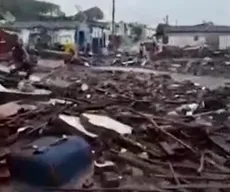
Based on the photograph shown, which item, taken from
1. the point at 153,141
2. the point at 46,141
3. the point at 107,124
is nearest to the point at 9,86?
the point at 107,124

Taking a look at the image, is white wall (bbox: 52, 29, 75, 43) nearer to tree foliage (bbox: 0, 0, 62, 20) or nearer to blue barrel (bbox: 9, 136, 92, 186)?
tree foliage (bbox: 0, 0, 62, 20)

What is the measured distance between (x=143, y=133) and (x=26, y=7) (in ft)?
7.34

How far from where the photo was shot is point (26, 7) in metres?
4.84

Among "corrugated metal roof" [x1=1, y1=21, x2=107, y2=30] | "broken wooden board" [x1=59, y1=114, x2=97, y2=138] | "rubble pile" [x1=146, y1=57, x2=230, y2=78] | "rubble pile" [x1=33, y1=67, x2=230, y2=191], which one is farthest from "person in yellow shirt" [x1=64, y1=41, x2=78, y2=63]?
"broken wooden board" [x1=59, y1=114, x2=97, y2=138]

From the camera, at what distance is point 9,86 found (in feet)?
14.9

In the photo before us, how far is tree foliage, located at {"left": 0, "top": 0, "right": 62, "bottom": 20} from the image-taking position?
13.6 feet

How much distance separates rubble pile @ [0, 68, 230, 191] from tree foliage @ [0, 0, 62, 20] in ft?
2.63

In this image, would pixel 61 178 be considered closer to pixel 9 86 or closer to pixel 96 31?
pixel 9 86

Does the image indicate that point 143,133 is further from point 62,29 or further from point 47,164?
point 62,29

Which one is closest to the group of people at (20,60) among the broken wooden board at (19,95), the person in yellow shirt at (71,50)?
the broken wooden board at (19,95)

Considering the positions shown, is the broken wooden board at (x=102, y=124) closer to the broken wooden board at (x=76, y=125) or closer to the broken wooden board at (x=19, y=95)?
the broken wooden board at (x=76, y=125)

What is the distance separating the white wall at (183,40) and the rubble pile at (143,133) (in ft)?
11.3

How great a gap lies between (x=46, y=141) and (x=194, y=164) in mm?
768

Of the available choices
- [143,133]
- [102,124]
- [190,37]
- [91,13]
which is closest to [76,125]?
[102,124]
